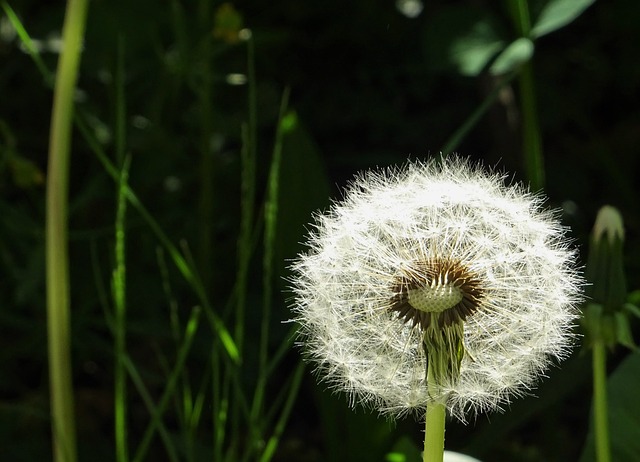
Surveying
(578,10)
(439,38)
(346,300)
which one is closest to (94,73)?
(439,38)

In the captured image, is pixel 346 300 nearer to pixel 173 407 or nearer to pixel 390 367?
pixel 390 367

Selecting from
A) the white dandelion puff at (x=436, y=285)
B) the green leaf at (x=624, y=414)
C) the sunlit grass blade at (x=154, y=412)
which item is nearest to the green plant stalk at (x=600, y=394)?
the white dandelion puff at (x=436, y=285)

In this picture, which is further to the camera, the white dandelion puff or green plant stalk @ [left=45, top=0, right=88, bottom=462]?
green plant stalk @ [left=45, top=0, right=88, bottom=462]

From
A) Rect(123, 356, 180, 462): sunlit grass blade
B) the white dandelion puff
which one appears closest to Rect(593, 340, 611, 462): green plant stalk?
the white dandelion puff

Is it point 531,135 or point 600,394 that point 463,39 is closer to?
point 531,135

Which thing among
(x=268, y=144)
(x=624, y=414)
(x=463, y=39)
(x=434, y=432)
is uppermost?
(x=268, y=144)

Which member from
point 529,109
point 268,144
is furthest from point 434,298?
point 268,144

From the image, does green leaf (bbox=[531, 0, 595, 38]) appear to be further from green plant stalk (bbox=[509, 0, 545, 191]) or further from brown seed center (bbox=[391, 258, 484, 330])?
brown seed center (bbox=[391, 258, 484, 330])
